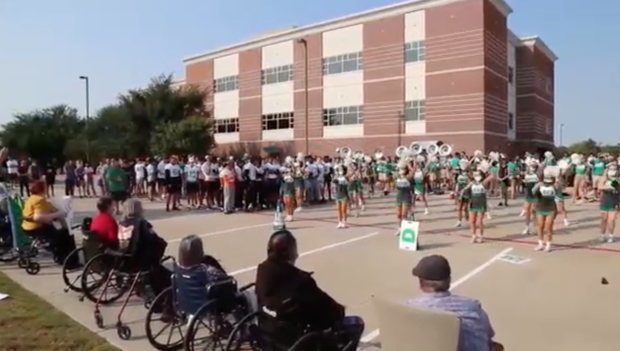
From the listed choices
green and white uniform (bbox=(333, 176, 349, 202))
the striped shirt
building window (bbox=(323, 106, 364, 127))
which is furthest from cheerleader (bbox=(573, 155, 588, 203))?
building window (bbox=(323, 106, 364, 127))

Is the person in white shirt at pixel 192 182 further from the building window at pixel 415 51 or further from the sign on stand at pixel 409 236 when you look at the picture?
the building window at pixel 415 51

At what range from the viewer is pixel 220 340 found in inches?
192

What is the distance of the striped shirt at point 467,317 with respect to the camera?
3109 millimetres

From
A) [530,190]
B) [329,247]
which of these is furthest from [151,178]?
[530,190]

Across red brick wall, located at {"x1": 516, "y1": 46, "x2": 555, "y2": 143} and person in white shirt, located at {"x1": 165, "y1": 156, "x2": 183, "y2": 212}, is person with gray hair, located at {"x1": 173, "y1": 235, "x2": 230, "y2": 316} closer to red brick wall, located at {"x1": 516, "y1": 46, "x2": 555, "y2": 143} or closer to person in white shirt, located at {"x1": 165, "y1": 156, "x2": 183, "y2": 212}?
person in white shirt, located at {"x1": 165, "y1": 156, "x2": 183, "y2": 212}

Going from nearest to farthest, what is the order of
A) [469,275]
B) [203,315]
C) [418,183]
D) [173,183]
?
[203,315]
[469,275]
[418,183]
[173,183]

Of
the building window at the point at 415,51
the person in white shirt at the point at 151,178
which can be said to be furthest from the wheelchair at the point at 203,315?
the building window at the point at 415,51

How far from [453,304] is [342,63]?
42.8 metres

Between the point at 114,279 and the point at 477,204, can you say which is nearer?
the point at 114,279

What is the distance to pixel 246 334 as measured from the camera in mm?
4496

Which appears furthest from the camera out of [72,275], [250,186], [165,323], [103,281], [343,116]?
[343,116]

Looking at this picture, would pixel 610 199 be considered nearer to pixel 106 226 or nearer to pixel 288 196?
pixel 288 196

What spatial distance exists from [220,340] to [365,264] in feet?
15.7

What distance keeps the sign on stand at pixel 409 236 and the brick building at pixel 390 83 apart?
95.0 feet
